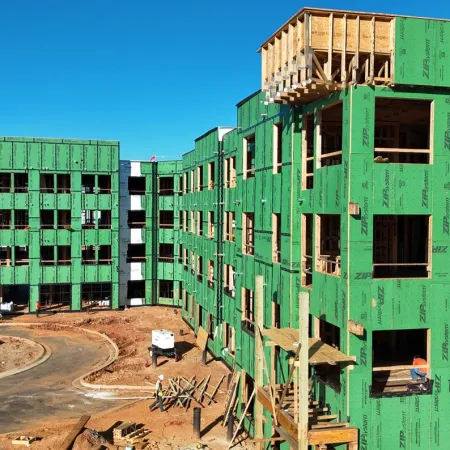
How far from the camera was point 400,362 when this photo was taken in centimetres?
1984

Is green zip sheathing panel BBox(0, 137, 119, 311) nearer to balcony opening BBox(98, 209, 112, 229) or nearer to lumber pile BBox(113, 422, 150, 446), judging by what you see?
balcony opening BBox(98, 209, 112, 229)

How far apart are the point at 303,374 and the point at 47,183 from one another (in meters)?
44.2

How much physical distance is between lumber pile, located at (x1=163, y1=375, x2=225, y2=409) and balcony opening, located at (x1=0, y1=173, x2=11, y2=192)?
1221 inches

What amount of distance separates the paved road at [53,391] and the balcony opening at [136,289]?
1516 cm

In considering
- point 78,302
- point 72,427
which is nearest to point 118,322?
point 78,302

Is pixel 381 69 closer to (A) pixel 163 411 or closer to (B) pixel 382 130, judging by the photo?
(B) pixel 382 130

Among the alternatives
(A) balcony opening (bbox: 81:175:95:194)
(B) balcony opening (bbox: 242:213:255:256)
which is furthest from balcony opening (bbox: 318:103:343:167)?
(A) balcony opening (bbox: 81:175:95:194)

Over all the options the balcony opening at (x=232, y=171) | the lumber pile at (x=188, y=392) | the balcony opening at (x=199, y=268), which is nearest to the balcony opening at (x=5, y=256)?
the balcony opening at (x=199, y=268)

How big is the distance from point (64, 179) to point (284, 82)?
3939cm

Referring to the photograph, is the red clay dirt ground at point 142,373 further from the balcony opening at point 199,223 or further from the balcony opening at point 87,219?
the balcony opening at point 87,219

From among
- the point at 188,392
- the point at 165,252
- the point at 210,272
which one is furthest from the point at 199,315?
the point at 165,252

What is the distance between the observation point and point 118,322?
47.8 meters

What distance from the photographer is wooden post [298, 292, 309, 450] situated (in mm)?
14711

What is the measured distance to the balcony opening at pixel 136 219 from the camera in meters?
56.4
